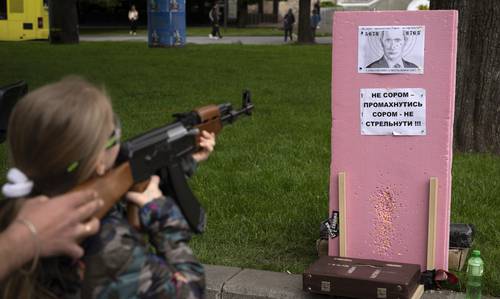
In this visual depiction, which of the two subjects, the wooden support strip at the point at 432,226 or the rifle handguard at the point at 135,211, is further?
the wooden support strip at the point at 432,226

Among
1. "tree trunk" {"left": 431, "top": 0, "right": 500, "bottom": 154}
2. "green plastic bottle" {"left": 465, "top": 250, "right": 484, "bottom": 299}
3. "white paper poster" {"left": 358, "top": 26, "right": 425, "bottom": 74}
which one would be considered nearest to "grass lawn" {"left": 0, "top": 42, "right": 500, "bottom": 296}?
"green plastic bottle" {"left": 465, "top": 250, "right": 484, "bottom": 299}

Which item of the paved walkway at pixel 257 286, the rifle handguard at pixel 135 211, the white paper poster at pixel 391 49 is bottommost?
the paved walkway at pixel 257 286

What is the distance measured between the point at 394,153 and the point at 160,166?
8.16 feet

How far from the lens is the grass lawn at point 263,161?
5293mm

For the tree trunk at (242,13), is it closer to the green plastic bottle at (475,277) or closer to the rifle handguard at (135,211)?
the green plastic bottle at (475,277)

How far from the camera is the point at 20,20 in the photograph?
30.8 meters

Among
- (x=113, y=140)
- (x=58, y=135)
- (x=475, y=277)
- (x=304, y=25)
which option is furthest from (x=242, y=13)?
(x=58, y=135)

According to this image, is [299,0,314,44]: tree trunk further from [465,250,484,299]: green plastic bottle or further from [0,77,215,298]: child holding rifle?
[0,77,215,298]: child holding rifle

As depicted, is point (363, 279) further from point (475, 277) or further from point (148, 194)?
point (148, 194)

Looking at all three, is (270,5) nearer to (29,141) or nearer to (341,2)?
(341,2)

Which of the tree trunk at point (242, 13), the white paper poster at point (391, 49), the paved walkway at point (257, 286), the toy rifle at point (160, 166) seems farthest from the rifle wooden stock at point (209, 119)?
the tree trunk at point (242, 13)

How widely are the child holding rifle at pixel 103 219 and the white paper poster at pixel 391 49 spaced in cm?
243

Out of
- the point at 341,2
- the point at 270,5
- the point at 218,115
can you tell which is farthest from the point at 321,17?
the point at 218,115

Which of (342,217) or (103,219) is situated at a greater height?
(103,219)
